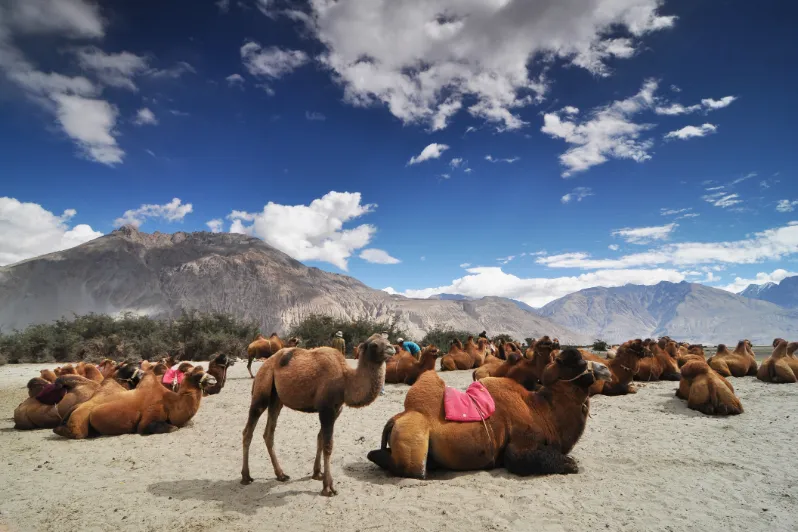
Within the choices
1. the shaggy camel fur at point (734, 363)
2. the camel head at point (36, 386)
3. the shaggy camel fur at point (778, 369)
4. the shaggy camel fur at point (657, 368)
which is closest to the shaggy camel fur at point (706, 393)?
the shaggy camel fur at point (657, 368)

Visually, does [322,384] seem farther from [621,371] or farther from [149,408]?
[621,371]

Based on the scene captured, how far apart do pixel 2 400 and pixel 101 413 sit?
9160 mm

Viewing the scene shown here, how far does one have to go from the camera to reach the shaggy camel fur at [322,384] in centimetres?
576

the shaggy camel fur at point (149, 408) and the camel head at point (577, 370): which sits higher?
the camel head at point (577, 370)

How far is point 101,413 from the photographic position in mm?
9305

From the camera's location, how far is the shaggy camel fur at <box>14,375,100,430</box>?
1015cm

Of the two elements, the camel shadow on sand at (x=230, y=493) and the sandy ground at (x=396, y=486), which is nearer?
the sandy ground at (x=396, y=486)

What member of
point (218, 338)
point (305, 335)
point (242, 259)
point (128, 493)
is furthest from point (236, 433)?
point (242, 259)

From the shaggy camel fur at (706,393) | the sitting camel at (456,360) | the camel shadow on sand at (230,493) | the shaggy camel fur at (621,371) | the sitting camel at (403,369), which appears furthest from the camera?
the sitting camel at (456,360)

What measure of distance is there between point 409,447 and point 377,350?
1.73 m

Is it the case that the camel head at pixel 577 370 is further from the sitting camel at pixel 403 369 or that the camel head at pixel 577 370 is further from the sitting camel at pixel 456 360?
the sitting camel at pixel 456 360

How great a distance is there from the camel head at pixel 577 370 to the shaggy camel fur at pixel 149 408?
7597 mm

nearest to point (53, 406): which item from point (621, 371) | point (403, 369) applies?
point (403, 369)

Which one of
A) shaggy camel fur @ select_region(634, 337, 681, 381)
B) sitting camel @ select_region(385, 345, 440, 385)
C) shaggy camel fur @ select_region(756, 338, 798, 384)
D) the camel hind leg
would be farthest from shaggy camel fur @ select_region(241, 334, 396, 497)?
shaggy camel fur @ select_region(756, 338, 798, 384)
